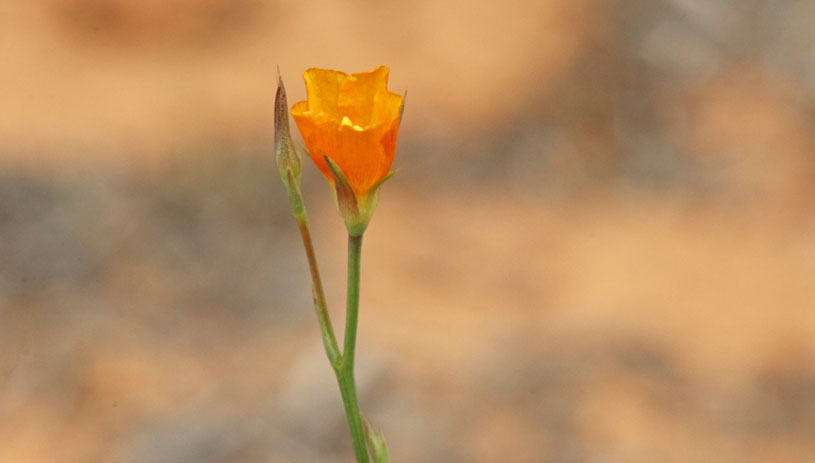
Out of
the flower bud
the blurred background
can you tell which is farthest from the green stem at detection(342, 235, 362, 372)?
the blurred background

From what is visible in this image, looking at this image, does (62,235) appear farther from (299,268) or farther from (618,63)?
(618,63)

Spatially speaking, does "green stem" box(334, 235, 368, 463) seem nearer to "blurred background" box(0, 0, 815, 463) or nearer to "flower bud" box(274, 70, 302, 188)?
"flower bud" box(274, 70, 302, 188)

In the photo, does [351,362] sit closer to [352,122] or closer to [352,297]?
[352,297]

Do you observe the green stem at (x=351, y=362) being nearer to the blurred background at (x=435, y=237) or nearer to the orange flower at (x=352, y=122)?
the orange flower at (x=352, y=122)

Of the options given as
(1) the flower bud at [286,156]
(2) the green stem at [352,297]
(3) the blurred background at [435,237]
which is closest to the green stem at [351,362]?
(2) the green stem at [352,297]

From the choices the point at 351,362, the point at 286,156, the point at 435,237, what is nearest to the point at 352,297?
the point at 351,362
